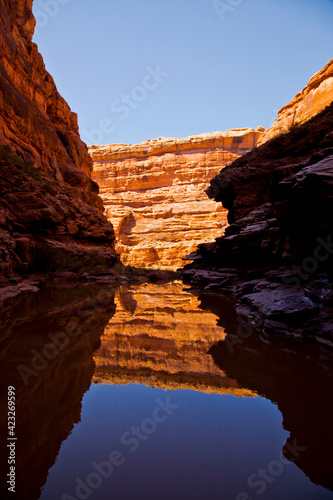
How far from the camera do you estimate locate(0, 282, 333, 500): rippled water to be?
1.11 meters

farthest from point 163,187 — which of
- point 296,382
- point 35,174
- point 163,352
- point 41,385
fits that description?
point 41,385

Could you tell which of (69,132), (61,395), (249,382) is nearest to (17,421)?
(61,395)

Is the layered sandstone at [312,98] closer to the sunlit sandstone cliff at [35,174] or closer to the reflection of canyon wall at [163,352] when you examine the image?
the sunlit sandstone cliff at [35,174]

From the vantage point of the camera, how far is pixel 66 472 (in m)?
1.16

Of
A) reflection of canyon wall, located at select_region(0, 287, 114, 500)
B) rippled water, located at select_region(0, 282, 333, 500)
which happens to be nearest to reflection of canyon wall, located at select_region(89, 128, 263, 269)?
reflection of canyon wall, located at select_region(0, 287, 114, 500)

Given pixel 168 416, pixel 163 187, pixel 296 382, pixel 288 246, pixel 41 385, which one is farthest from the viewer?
pixel 163 187

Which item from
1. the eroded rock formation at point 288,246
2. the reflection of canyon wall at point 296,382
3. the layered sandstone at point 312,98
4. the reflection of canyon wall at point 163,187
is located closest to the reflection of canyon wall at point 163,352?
the reflection of canyon wall at point 296,382

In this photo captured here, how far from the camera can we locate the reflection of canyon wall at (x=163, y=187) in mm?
38406

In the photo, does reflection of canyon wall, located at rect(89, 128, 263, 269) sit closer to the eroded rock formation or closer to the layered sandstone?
the layered sandstone

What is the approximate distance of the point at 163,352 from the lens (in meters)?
2.88

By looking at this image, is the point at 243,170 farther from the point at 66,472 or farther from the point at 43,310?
the point at 66,472

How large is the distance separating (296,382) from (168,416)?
3.68 feet

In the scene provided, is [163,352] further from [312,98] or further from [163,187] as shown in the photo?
[163,187]

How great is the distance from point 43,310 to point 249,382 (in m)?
3.97
